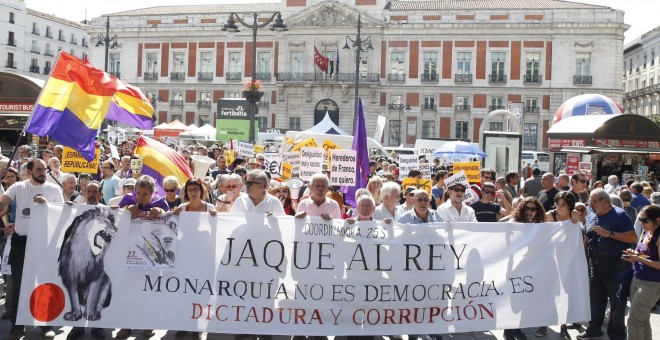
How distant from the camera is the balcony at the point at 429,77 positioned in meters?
52.1

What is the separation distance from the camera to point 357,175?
36.3ft

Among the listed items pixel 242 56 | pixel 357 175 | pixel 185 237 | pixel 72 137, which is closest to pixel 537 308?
pixel 185 237

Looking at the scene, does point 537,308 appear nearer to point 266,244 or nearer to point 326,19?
point 266,244

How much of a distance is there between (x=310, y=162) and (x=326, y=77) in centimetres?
4139

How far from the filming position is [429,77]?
52.2 m

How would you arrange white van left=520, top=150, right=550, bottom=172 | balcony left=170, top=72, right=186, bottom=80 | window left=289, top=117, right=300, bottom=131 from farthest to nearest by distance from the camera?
balcony left=170, top=72, right=186, bottom=80, window left=289, top=117, right=300, bottom=131, white van left=520, top=150, right=550, bottom=172

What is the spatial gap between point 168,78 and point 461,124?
23072 millimetres

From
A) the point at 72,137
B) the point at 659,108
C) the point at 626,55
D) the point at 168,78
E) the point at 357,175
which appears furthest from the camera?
the point at 626,55

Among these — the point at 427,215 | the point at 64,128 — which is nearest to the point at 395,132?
the point at 64,128

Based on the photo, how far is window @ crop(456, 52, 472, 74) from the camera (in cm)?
5175

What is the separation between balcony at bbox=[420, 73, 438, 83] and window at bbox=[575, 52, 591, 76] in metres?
9.67

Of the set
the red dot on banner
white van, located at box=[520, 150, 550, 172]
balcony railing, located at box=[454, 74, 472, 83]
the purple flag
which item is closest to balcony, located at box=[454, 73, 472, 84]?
balcony railing, located at box=[454, 74, 472, 83]

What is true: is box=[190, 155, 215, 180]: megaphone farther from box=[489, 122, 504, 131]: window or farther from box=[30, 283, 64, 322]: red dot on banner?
box=[489, 122, 504, 131]: window

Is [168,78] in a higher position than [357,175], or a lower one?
higher
